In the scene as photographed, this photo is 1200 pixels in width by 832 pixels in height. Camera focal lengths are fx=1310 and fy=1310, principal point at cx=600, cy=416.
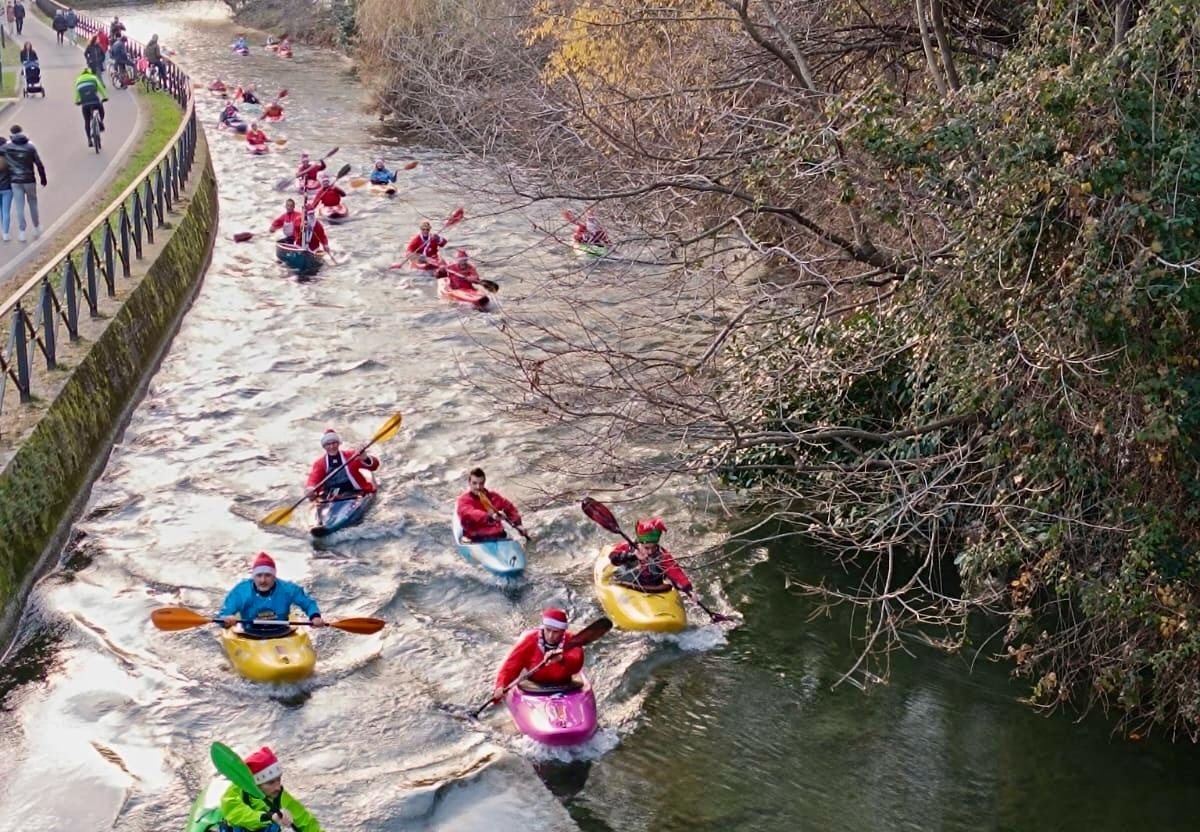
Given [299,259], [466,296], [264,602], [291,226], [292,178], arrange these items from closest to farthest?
[264,602]
[466,296]
[299,259]
[291,226]
[292,178]

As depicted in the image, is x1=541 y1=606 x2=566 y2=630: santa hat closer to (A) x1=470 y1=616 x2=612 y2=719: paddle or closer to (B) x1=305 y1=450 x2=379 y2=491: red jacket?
(A) x1=470 y1=616 x2=612 y2=719: paddle

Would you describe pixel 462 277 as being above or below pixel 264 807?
below

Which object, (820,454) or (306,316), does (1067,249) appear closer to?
(820,454)

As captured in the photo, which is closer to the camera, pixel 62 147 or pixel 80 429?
pixel 80 429

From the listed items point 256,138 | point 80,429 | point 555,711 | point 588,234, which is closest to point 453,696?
point 555,711

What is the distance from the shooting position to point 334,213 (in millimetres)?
29078

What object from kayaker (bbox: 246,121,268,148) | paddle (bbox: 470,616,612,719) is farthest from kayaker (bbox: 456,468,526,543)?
kayaker (bbox: 246,121,268,148)

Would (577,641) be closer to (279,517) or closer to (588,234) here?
(279,517)

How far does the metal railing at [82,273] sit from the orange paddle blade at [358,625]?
14.0 ft

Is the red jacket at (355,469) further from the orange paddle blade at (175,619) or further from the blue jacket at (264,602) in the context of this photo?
the orange paddle blade at (175,619)

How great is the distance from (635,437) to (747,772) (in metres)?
6.19

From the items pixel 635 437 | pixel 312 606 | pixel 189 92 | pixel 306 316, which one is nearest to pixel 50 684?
pixel 312 606

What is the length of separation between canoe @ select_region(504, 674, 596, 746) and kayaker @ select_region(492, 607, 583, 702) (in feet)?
0.30

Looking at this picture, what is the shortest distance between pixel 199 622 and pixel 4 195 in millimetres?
10500
